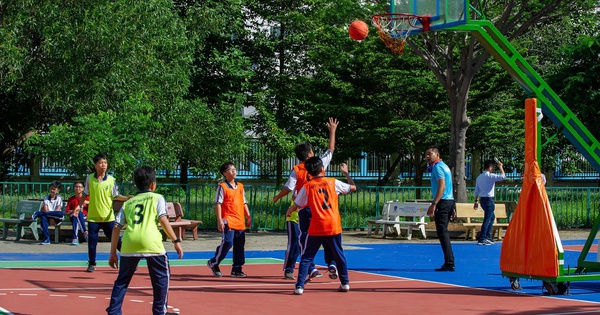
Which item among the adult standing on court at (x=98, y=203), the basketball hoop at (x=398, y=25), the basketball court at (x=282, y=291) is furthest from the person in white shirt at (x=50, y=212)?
the basketball hoop at (x=398, y=25)

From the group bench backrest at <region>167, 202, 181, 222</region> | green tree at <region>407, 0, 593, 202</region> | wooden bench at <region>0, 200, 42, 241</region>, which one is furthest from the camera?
green tree at <region>407, 0, 593, 202</region>

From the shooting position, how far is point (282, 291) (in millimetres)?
11680

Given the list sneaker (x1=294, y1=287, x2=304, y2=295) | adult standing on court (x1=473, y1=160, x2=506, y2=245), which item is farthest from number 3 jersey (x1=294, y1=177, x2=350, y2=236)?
adult standing on court (x1=473, y1=160, x2=506, y2=245)

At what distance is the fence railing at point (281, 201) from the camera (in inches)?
838

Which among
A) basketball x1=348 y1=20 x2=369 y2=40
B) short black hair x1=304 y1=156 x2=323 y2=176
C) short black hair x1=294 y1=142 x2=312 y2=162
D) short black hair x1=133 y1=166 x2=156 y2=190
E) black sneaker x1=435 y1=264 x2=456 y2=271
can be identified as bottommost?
black sneaker x1=435 y1=264 x2=456 y2=271

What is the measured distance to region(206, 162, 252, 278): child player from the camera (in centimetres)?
1316

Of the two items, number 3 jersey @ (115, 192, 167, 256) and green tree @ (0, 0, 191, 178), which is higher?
green tree @ (0, 0, 191, 178)

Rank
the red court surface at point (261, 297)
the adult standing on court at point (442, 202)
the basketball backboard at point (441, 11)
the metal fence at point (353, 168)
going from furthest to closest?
the metal fence at point (353, 168) → the adult standing on court at point (442, 202) → the basketball backboard at point (441, 11) → the red court surface at point (261, 297)

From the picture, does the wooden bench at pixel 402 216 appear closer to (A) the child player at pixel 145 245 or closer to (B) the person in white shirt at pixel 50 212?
(B) the person in white shirt at pixel 50 212

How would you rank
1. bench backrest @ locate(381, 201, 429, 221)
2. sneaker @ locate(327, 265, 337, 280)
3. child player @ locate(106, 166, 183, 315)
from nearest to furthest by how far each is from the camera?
child player @ locate(106, 166, 183, 315) → sneaker @ locate(327, 265, 337, 280) → bench backrest @ locate(381, 201, 429, 221)

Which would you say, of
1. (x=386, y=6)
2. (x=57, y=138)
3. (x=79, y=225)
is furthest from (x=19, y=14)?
(x=386, y=6)

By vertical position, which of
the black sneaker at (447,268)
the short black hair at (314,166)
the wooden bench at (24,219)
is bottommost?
the black sneaker at (447,268)

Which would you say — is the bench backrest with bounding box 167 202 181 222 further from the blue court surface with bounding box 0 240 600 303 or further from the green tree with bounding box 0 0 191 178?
the blue court surface with bounding box 0 240 600 303

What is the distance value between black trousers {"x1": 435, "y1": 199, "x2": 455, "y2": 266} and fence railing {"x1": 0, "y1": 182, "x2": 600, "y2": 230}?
29.2ft
